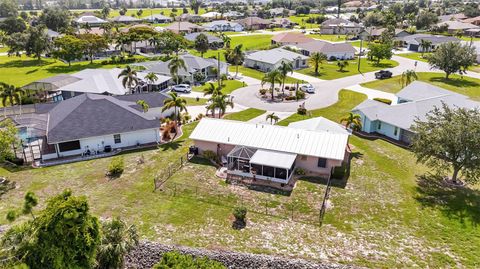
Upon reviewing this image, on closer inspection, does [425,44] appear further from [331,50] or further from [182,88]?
[182,88]

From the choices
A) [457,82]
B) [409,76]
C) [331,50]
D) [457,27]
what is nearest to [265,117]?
[409,76]

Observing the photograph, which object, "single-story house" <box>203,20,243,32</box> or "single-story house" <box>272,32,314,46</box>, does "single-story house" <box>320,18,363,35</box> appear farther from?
"single-story house" <box>272,32,314,46</box>

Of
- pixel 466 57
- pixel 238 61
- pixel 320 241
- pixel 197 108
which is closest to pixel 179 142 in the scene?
pixel 197 108

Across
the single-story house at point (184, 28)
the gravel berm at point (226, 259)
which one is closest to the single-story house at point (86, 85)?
the gravel berm at point (226, 259)

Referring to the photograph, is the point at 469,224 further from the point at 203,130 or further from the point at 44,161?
the point at 44,161

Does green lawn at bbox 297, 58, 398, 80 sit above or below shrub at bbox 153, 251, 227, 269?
above

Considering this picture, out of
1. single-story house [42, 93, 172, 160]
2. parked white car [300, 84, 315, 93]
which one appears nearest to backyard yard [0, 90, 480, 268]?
single-story house [42, 93, 172, 160]
